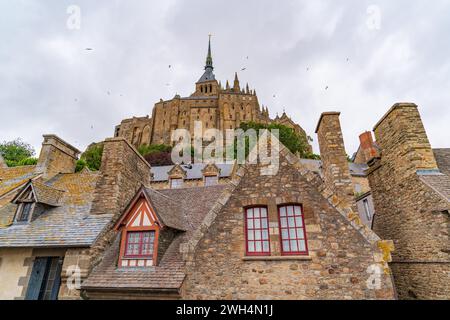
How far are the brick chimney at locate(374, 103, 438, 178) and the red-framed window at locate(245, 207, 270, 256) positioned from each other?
5.14 metres

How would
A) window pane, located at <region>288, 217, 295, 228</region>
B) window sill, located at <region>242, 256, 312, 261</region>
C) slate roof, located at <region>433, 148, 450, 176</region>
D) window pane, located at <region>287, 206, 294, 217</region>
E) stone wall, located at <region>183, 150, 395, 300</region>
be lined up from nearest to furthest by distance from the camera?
stone wall, located at <region>183, 150, 395, 300</region>, window sill, located at <region>242, 256, 312, 261</region>, window pane, located at <region>288, 217, 295, 228</region>, window pane, located at <region>287, 206, 294, 217</region>, slate roof, located at <region>433, 148, 450, 176</region>

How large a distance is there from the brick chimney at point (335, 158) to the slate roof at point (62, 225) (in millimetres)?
7425

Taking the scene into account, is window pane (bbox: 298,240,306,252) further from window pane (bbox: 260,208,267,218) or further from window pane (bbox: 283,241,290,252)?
window pane (bbox: 260,208,267,218)

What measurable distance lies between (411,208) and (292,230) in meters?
4.39

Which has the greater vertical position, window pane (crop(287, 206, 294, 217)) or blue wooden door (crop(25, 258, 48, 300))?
window pane (crop(287, 206, 294, 217))

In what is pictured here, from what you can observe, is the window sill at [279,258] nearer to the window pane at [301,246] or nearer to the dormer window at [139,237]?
the window pane at [301,246]

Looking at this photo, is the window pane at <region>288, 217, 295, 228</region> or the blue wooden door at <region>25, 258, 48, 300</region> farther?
the blue wooden door at <region>25, 258, 48, 300</region>

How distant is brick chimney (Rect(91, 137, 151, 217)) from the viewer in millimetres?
8227

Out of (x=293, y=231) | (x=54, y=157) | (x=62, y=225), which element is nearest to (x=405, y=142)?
(x=293, y=231)

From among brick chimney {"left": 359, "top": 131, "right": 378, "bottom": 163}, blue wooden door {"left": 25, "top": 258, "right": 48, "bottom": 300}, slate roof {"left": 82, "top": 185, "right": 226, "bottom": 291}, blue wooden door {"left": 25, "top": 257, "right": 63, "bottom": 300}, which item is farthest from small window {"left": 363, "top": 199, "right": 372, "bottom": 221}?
blue wooden door {"left": 25, "top": 258, "right": 48, "bottom": 300}

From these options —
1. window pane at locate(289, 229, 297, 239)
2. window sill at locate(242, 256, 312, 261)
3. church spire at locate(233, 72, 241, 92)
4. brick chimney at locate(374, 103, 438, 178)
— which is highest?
church spire at locate(233, 72, 241, 92)
